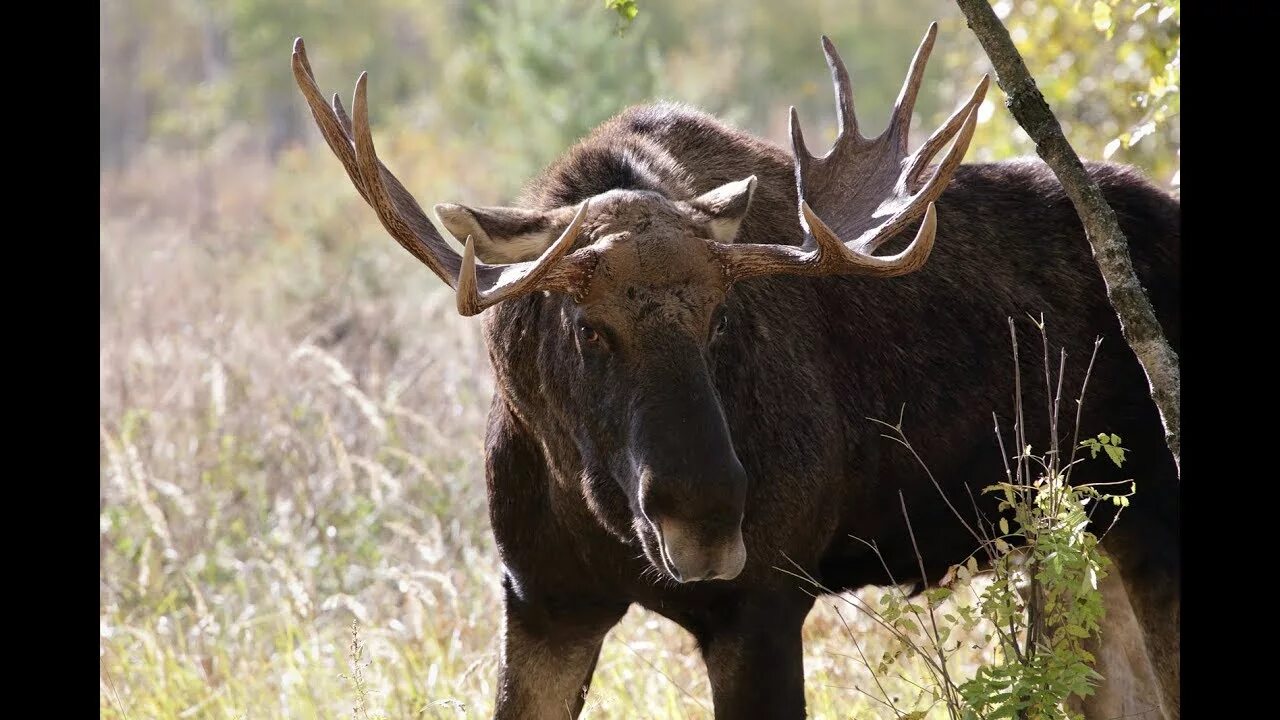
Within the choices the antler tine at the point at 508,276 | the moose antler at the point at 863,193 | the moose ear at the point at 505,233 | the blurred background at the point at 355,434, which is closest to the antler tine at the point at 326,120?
the moose ear at the point at 505,233

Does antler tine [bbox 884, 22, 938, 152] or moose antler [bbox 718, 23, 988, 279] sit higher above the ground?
antler tine [bbox 884, 22, 938, 152]

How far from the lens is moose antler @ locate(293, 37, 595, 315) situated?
3.60 metres

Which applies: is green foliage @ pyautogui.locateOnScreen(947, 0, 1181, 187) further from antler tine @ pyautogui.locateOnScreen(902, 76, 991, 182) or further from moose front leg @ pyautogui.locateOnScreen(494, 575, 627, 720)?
moose front leg @ pyautogui.locateOnScreen(494, 575, 627, 720)

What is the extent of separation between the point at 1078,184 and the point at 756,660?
1.56 meters

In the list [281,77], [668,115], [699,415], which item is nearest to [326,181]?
[668,115]

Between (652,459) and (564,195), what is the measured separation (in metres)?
1.20

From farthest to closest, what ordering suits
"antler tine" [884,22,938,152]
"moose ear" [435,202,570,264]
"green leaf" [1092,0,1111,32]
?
"green leaf" [1092,0,1111,32] < "antler tine" [884,22,938,152] < "moose ear" [435,202,570,264]

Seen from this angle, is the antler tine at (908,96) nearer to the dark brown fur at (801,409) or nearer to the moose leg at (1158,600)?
the dark brown fur at (801,409)

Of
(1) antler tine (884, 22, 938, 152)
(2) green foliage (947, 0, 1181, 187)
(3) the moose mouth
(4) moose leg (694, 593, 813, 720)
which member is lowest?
(4) moose leg (694, 593, 813, 720)

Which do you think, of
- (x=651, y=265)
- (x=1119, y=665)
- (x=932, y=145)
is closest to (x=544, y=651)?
(x=651, y=265)

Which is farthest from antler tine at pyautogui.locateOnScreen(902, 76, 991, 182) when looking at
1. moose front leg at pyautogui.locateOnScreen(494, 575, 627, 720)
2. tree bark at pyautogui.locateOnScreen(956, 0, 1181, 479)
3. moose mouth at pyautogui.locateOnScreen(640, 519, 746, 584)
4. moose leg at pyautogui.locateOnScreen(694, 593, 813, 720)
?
moose front leg at pyautogui.locateOnScreen(494, 575, 627, 720)

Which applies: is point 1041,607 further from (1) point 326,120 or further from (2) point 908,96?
(1) point 326,120

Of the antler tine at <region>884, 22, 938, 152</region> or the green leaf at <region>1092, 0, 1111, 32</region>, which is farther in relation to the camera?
the green leaf at <region>1092, 0, 1111, 32</region>

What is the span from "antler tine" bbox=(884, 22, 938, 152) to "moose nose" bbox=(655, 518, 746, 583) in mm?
1554
